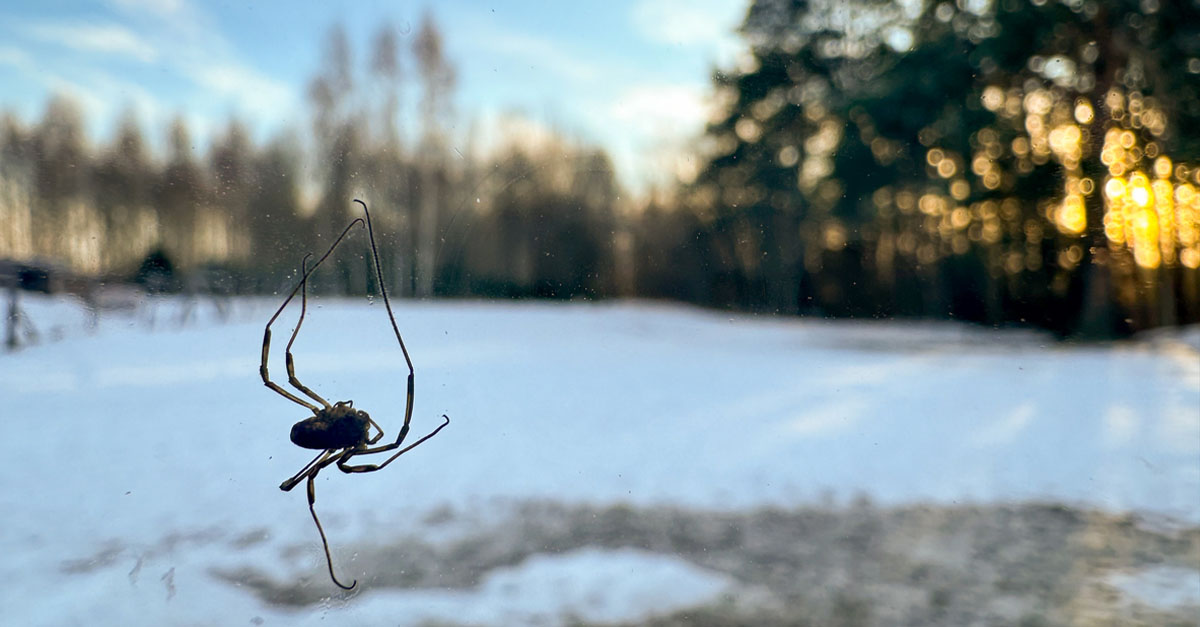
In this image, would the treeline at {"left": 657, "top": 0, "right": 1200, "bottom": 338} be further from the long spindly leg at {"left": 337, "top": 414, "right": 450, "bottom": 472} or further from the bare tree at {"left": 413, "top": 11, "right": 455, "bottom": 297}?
the long spindly leg at {"left": 337, "top": 414, "right": 450, "bottom": 472}

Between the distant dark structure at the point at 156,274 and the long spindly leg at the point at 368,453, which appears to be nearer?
the long spindly leg at the point at 368,453

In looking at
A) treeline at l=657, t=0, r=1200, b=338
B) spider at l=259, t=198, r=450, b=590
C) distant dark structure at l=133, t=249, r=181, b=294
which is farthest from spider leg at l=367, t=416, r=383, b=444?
treeline at l=657, t=0, r=1200, b=338

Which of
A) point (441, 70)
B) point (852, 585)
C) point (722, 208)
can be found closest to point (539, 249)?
point (441, 70)

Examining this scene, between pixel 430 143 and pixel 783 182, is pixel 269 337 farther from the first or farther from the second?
pixel 783 182

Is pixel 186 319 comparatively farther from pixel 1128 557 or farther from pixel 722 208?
pixel 1128 557

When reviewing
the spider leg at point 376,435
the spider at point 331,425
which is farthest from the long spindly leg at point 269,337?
the spider leg at point 376,435

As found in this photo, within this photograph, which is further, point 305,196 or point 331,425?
point 305,196

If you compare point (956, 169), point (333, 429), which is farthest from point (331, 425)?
point (956, 169)

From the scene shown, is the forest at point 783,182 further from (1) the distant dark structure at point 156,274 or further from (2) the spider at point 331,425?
(2) the spider at point 331,425
